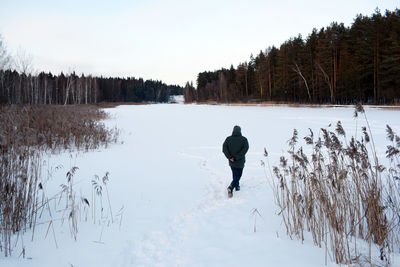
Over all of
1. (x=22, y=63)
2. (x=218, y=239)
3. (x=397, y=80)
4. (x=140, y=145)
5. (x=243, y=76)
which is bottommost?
(x=218, y=239)

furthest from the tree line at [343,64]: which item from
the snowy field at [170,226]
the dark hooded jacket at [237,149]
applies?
the snowy field at [170,226]

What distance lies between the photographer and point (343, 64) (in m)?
32.8

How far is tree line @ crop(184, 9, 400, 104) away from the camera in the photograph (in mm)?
27656

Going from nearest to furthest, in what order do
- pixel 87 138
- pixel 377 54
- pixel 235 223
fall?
pixel 235 223 < pixel 87 138 < pixel 377 54

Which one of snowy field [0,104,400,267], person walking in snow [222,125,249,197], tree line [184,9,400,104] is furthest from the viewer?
tree line [184,9,400,104]

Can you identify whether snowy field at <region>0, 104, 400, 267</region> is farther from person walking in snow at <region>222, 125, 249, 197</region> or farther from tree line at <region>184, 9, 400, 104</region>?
tree line at <region>184, 9, 400, 104</region>

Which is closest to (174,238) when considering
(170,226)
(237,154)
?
(170,226)

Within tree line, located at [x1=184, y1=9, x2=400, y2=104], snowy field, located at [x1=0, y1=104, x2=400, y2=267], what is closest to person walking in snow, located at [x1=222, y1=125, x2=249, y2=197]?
snowy field, located at [x1=0, y1=104, x2=400, y2=267]

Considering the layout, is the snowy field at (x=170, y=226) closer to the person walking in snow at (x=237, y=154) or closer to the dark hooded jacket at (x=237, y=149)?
the person walking in snow at (x=237, y=154)

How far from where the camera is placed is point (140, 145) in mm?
11297

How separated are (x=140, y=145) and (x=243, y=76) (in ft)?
192

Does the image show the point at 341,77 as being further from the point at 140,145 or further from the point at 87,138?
the point at 87,138

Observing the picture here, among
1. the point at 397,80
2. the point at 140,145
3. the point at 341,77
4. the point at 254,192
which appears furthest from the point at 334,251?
the point at 341,77

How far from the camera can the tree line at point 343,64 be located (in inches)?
1089
